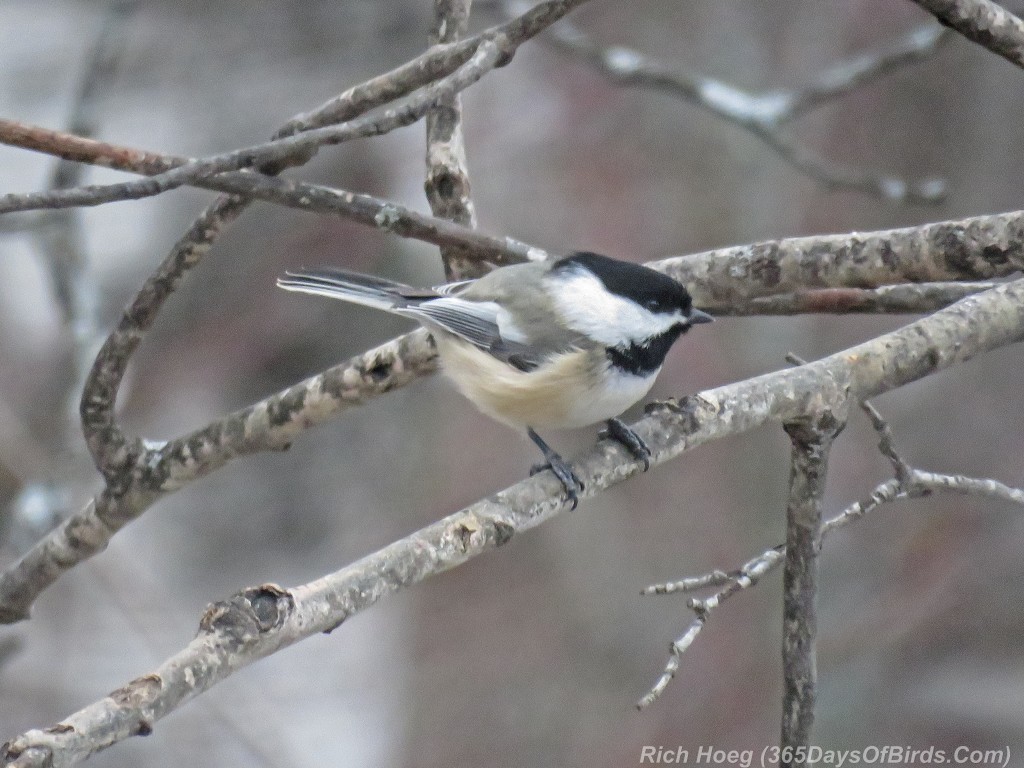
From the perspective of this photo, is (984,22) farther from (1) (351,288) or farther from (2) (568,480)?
(1) (351,288)

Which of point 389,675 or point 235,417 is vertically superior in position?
point 389,675

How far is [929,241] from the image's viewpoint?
194cm

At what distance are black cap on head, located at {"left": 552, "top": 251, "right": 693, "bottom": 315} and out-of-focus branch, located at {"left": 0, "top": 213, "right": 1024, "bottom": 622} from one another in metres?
0.08

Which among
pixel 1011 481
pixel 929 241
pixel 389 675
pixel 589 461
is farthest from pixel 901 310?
pixel 389 675

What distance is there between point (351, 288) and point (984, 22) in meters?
1.35

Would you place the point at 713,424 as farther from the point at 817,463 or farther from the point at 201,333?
the point at 201,333

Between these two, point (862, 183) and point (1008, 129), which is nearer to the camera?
point (862, 183)

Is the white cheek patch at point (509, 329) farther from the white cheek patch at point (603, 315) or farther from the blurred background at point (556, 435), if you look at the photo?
the blurred background at point (556, 435)

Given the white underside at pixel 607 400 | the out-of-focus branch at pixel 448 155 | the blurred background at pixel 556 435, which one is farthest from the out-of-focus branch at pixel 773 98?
the blurred background at pixel 556 435

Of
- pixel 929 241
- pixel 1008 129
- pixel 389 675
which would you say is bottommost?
pixel 929 241

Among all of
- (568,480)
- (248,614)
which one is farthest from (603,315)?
(248,614)

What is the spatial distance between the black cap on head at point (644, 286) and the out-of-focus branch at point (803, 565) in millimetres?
473

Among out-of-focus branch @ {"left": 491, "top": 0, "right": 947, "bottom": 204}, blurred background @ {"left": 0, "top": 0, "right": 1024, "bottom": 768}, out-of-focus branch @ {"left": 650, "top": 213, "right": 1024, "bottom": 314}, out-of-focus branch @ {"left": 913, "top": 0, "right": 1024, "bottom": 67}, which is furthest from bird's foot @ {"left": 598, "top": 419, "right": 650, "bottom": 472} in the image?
blurred background @ {"left": 0, "top": 0, "right": 1024, "bottom": 768}

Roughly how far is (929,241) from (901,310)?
0.32 metres
